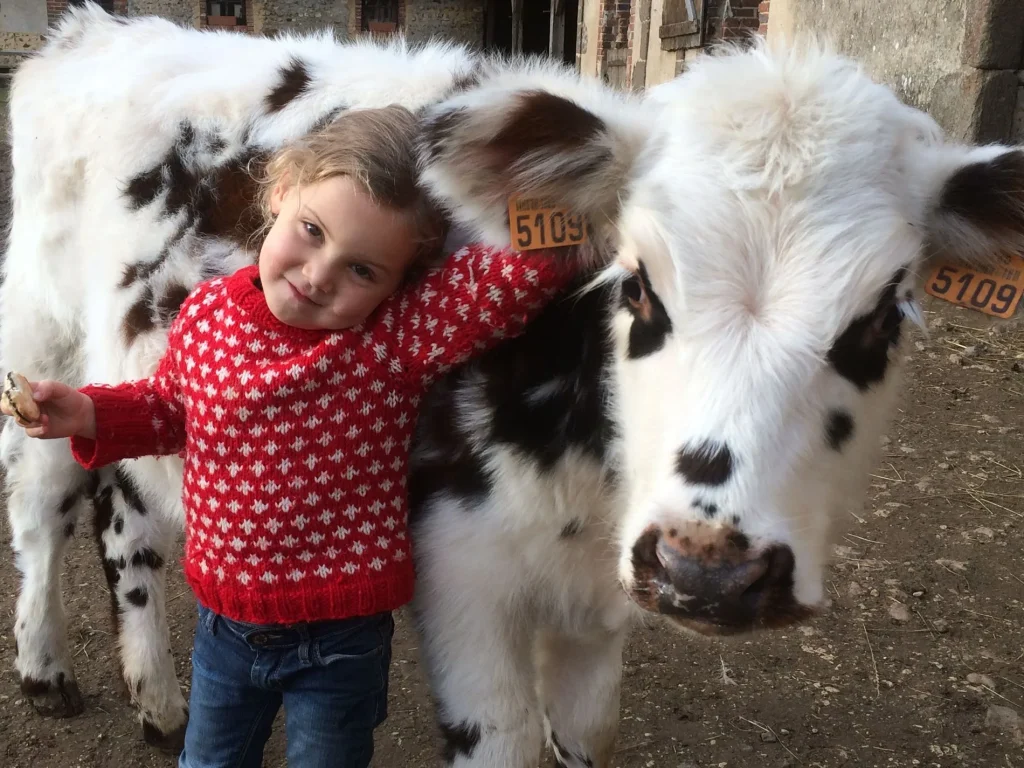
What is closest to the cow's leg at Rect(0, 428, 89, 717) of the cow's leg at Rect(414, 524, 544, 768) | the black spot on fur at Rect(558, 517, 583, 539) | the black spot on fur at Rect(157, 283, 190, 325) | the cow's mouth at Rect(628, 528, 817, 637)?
the black spot on fur at Rect(157, 283, 190, 325)

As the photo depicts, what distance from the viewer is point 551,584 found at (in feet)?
6.47

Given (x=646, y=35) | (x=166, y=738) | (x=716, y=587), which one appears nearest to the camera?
(x=716, y=587)

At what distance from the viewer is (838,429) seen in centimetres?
161

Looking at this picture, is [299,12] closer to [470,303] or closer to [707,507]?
[470,303]

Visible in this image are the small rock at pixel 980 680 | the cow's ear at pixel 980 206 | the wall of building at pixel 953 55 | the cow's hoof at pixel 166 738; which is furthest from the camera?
the wall of building at pixel 953 55

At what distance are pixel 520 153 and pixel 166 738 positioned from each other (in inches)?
85.9

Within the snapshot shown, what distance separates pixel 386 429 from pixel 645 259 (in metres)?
0.63

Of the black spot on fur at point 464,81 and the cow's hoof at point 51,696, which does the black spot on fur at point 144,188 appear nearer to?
the black spot on fur at point 464,81

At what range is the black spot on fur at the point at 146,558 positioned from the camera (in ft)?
9.69

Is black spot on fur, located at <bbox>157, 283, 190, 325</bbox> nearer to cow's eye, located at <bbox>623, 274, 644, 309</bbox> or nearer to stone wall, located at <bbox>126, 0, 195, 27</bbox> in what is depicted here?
cow's eye, located at <bbox>623, 274, 644, 309</bbox>

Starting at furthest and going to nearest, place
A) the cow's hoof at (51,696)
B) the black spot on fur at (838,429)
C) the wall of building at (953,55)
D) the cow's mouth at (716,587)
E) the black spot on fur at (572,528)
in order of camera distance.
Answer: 1. the wall of building at (953,55)
2. the cow's hoof at (51,696)
3. the black spot on fur at (572,528)
4. the black spot on fur at (838,429)
5. the cow's mouth at (716,587)

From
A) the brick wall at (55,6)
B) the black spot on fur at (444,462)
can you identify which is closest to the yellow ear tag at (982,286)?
the black spot on fur at (444,462)

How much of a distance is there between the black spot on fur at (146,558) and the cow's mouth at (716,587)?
200cm

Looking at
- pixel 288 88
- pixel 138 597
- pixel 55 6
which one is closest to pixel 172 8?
pixel 55 6
